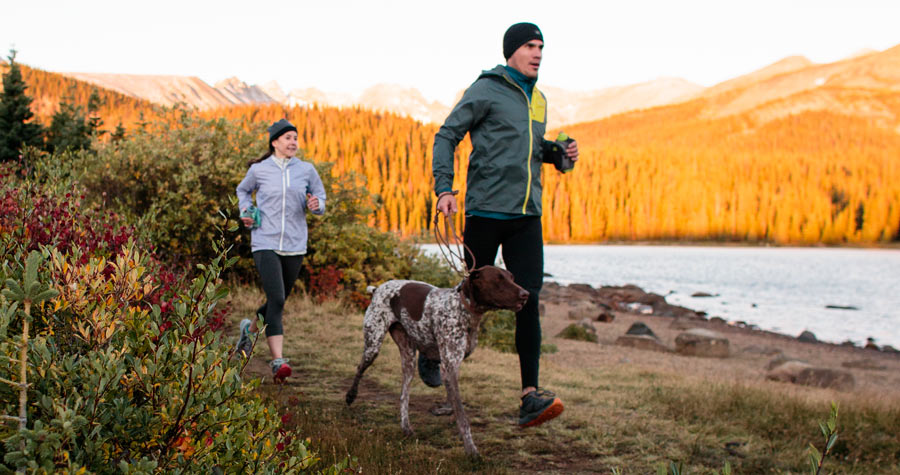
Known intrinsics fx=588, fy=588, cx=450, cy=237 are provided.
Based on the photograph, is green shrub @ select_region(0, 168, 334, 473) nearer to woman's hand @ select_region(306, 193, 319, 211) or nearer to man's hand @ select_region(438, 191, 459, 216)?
man's hand @ select_region(438, 191, 459, 216)

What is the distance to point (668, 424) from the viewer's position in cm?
508

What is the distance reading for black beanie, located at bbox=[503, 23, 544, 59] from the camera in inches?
172

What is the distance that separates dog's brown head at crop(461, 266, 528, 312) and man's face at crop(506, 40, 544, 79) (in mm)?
1540

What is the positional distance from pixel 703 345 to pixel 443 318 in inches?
493

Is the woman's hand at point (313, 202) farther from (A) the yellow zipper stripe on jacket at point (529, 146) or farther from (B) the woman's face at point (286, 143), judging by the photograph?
(A) the yellow zipper stripe on jacket at point (529, 146)

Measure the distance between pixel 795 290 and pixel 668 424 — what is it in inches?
1439

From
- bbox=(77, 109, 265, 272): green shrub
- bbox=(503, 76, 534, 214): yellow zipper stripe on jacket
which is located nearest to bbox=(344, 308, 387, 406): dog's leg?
bbox=(503, 76, 534, 214): yellow zipper stripe on jacket

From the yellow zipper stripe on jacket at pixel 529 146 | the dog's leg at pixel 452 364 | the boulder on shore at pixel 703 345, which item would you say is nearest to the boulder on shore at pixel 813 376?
the boulder on shore at pixel 703 345

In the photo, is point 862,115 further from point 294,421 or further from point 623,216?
point 294,421

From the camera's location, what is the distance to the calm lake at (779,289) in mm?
24141

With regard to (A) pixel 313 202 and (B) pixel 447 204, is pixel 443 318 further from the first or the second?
(A) pixel 313 202

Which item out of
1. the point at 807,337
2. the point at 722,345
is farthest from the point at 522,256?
the point at 807,337

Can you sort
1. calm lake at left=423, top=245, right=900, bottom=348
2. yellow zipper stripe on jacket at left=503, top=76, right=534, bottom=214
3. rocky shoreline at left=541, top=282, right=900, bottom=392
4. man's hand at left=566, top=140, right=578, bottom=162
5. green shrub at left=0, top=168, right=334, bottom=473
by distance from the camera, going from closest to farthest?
green shrub at left=0, top=168, right=334, bottom=473 → yellow zipper stripe on jacket at left=503, top=76, right=534, bottom=214 → man's hand at left=566, top=140, right=578, bottom=162 → rocky shoreline at left=541, top=282, right=900, bottom=392 → calm lake at left=423, top=245, right=900, bottom=348

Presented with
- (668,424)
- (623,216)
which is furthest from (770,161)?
(668,424)
